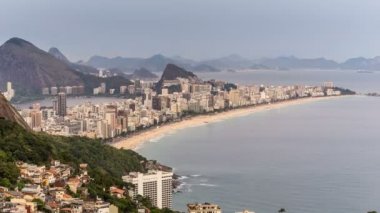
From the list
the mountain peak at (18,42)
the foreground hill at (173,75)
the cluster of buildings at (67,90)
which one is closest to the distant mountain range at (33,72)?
the mountain peak at (18,42)

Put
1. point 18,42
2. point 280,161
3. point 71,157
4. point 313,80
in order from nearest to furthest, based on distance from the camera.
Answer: point 71,157 < point 280,161 < point 18,42 < point 313,80

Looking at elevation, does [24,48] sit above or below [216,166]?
above

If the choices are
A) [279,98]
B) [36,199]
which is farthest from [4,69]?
[36,199]

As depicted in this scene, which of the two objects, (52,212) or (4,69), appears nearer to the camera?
(52,212)

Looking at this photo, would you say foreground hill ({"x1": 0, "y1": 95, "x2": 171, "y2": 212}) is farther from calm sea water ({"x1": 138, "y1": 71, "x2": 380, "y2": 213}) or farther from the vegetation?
calm sea water ({"x1": 138, "y1": 71, "x2": 380, "y2": 213})

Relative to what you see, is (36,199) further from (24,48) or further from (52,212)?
(24,48)

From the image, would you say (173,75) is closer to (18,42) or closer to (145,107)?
(18,42)

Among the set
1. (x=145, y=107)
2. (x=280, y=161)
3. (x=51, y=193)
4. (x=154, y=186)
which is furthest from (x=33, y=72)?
(x=51, y=193)
